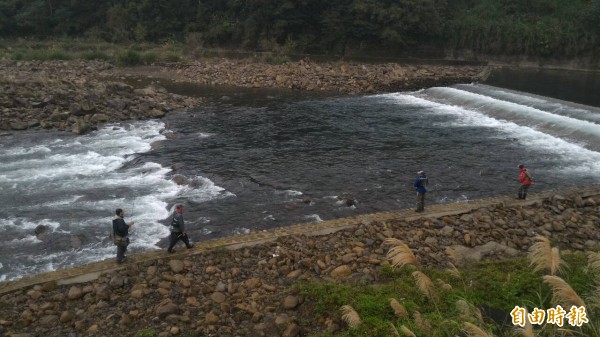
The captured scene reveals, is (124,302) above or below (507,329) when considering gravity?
below

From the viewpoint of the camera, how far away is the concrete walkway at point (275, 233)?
10547 mm

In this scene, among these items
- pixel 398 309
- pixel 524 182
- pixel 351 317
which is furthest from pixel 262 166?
pixel 398 309

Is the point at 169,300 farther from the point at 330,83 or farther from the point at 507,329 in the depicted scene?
the point at 330,83

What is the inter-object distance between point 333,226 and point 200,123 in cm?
1583

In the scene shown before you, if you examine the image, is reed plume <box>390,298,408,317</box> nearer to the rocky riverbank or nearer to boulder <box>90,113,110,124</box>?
the rocky riverbank

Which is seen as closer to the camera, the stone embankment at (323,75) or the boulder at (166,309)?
the boulder at (166,309)

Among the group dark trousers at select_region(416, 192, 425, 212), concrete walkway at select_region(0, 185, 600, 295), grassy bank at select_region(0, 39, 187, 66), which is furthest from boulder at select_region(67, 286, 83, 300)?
grassy bank at select_region(0, 39, 187, 66)

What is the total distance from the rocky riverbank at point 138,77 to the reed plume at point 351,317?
2040 centimetres

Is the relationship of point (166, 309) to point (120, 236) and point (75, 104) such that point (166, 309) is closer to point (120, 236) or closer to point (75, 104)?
point (120, 236)

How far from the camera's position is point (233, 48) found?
5606cm

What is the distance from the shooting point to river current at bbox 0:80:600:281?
14375mm

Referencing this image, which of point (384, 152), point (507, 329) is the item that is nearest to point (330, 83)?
point (384, 152)

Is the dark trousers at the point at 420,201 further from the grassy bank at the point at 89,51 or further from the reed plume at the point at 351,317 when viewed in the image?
the grassy bank at the point at 89,51

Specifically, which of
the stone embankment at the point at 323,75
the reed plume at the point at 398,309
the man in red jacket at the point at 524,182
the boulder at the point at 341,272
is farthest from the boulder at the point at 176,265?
the stone embankment at the point at 323,75
